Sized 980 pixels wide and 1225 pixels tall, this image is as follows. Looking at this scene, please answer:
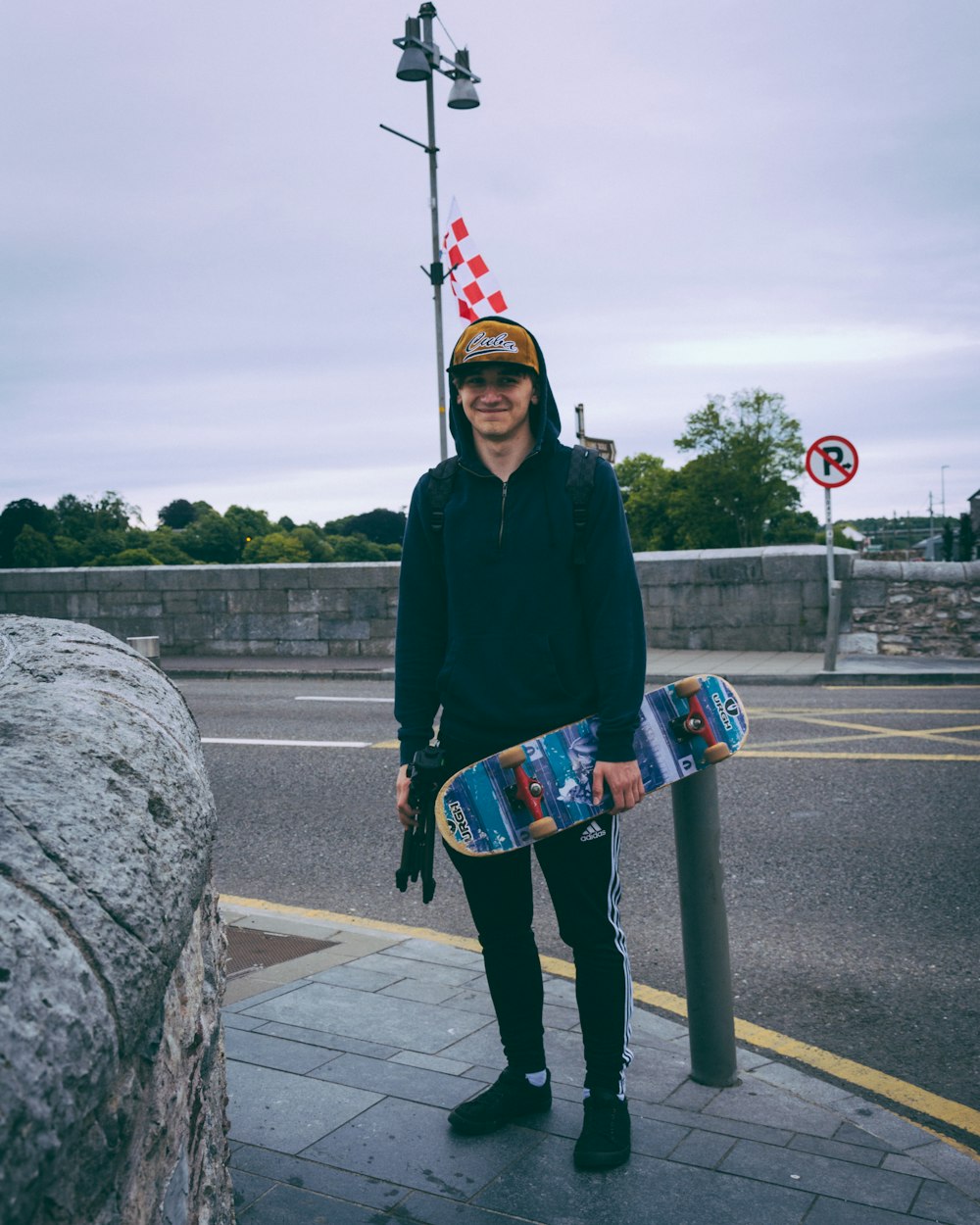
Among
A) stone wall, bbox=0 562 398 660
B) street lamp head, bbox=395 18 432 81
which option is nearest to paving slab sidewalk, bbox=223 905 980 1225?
stone wall, bbox=0 562 398 660

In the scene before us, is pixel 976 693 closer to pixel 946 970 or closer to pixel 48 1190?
pixel 946 970

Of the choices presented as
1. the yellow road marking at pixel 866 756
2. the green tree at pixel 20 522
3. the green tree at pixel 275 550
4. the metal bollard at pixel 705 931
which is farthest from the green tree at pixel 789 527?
the metal bollard at pixel 705 931

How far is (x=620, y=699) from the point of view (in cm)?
251

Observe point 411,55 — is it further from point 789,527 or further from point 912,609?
point 789,527

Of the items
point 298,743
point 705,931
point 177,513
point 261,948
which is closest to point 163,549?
point 298,743

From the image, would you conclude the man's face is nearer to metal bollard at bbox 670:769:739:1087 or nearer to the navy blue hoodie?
the navy blue hoodie

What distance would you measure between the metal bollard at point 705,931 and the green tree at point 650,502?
239 feet

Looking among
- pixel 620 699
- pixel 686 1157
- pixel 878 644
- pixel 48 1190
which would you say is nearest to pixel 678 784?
pixel 620 699

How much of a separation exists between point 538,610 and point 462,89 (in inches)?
562

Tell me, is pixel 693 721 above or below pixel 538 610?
below

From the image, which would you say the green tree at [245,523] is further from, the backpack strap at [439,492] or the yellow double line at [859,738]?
the backpack strap at [439,492]

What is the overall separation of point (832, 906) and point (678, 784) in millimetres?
2164

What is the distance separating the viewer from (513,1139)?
258 cm

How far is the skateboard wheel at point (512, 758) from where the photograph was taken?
2.50 meters
